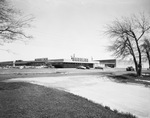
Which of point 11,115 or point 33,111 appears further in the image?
point 33,111

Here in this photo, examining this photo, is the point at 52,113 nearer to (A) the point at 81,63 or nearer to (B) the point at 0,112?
(B) the point at 0,112

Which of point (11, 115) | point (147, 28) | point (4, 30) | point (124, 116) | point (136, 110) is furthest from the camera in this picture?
point (147, 28)

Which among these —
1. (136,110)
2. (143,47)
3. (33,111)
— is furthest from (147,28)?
(33,111)

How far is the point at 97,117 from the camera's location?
13.5ft

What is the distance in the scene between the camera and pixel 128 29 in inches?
853

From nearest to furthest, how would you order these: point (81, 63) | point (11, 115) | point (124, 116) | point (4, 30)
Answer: point (11, 115), point (124, 116), point (4, 30), point (81, 63)

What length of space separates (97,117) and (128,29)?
2120cm

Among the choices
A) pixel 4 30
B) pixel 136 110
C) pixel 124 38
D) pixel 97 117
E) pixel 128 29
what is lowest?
pixel 136 110

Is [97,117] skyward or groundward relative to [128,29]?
groundward

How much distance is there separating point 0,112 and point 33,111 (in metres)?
1.12

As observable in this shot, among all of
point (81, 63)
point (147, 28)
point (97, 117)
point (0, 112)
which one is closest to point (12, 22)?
point (0, 112)

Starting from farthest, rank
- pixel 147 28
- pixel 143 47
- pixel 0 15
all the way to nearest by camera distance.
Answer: pixel 143 47, pixel 147 28, pixel 0 15

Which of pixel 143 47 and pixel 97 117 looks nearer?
pixel 97 117

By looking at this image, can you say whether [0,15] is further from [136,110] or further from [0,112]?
[136,110]
